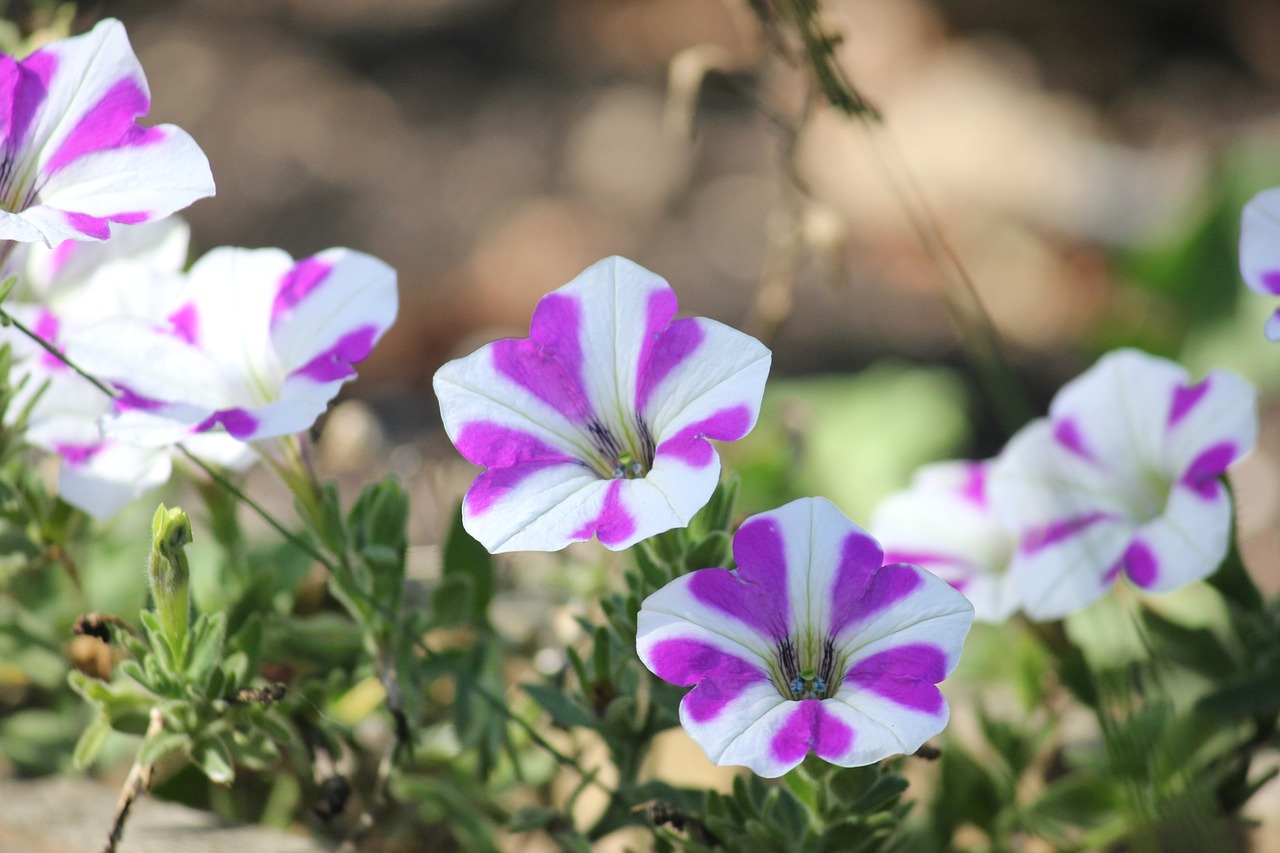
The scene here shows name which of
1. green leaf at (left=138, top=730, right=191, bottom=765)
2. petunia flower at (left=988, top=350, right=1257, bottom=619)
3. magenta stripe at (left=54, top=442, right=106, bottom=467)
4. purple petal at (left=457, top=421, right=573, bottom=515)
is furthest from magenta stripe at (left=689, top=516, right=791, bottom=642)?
magenta stripe at (left=54, top=442, right=106, bottom=467)

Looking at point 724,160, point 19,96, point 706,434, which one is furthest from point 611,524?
Result: point 724,160

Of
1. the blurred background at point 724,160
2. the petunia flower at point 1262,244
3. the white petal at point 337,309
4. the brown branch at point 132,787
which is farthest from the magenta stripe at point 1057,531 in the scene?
the blurred background at point 724,160

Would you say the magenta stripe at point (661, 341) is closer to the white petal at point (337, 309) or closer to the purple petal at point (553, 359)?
the purple petal at point (553, 359)

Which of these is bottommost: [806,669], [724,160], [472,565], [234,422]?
[724,160]

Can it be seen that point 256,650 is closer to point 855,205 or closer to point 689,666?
point 689,666

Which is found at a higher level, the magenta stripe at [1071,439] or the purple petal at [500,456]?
the purple petal at [500,456]

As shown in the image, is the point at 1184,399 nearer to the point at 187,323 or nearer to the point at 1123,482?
the point at 1123,482

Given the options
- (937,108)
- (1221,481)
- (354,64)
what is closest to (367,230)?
(354,64)

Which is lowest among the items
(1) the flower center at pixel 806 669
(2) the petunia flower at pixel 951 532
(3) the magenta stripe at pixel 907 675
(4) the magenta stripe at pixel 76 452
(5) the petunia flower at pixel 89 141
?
(2) the petunia flower at pixel 951 532
